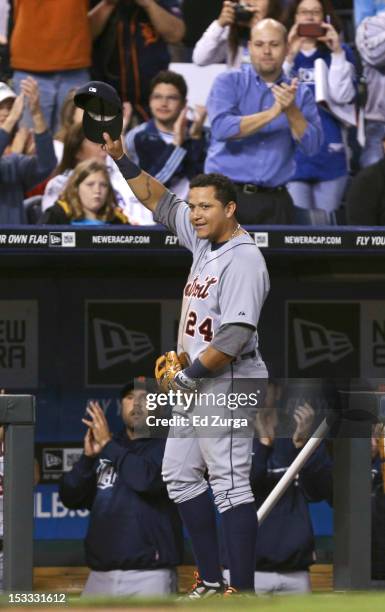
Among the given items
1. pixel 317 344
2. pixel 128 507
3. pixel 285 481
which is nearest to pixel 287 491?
pixel 285 481

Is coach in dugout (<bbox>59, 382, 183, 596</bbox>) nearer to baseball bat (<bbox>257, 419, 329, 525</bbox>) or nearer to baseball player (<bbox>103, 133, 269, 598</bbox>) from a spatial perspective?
baseball bat (<bbox>257, 419, 329, 525</bbox>)

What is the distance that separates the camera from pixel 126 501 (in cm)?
638

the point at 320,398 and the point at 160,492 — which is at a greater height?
the point at 320,398

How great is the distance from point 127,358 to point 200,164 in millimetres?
1258

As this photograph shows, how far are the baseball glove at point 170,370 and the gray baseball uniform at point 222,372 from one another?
1.7 inches

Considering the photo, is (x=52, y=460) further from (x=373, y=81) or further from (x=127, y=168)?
(x=373, y=81)

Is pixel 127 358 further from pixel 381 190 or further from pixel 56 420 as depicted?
pixel 381 190

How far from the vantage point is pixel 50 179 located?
7520mm

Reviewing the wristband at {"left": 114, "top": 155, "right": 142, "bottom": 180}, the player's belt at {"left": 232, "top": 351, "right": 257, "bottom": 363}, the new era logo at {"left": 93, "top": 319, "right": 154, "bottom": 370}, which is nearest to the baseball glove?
the player's belt at {"left": 232, "top": 351, "right": 257, "bottom": 363}

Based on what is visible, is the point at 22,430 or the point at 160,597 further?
the point at 160,597

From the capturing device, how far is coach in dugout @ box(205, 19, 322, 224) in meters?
7.18

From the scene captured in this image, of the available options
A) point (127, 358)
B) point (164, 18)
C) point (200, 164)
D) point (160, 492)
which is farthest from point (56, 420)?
point (164, 18)

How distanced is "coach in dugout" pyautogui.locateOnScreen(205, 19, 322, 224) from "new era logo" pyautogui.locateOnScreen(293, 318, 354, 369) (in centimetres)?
58

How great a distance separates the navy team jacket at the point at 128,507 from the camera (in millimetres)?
6266
